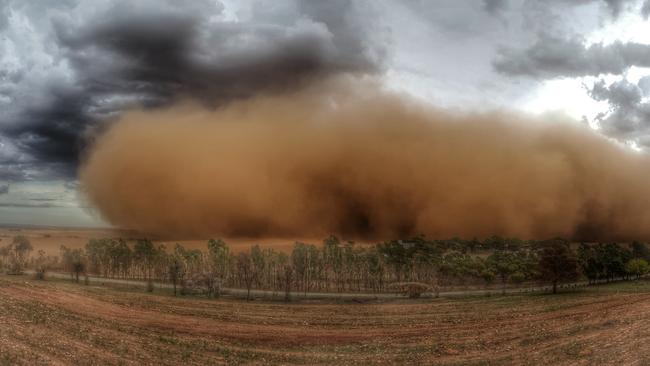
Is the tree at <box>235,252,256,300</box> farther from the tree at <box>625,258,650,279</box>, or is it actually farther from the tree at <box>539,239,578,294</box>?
the tree at <box>625,258,650,279</box>

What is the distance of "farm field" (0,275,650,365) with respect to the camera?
19.2 meters

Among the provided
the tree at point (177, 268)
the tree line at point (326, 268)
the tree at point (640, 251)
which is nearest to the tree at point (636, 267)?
the tree line at point (326, 268)

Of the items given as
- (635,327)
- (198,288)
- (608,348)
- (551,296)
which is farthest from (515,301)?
(198,288)

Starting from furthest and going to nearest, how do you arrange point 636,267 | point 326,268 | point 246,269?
point 326,268, point 246,269, point 636,267

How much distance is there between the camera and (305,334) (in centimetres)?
2928

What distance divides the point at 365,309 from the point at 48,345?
28.7 meters

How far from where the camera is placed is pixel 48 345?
18.3 metres

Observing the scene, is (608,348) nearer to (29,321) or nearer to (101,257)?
(29,321)

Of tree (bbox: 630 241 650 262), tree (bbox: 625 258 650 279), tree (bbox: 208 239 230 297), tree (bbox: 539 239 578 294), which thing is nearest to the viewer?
tree (bbox: 539 239 578 294)

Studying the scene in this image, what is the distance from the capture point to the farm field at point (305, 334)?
1922cm

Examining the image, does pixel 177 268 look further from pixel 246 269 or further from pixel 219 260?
pixel 219 260

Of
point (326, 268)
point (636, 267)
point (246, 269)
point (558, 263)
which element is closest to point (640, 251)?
point (636, 267)

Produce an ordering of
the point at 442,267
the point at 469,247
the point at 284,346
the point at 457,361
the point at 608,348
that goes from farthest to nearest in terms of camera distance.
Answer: the point at 469,247
the point at 442,267
the point at 284,346
the point at 457,361
the point at 608,348

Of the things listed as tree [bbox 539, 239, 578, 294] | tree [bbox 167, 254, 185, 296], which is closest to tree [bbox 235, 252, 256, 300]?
tree [bbox 167, 254, 185, 296]
